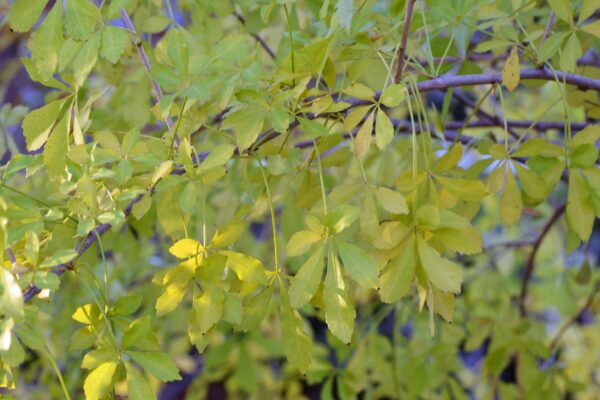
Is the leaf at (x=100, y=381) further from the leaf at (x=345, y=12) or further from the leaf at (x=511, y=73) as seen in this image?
the leaf at (x=511, y=73)

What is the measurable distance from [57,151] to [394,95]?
381 millimetres

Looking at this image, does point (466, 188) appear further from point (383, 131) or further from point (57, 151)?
point (57, 151)

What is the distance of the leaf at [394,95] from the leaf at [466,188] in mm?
113

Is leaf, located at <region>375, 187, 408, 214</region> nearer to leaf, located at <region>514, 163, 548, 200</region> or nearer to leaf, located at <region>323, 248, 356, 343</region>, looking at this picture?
leaf, located at <region>323, 248, 356, 343</region>

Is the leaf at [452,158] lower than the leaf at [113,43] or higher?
lower

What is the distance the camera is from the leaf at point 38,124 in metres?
0.87

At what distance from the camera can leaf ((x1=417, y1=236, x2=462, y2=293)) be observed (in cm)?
75

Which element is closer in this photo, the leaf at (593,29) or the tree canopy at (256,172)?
the tree canopy at (256,172)

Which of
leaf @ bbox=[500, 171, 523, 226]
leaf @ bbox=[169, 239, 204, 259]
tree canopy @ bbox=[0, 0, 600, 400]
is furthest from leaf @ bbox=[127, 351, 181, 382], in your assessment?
leaf @ bbox=[500, 171, 523, 226]

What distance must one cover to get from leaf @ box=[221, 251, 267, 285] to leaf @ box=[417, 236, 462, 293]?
0.54 feet

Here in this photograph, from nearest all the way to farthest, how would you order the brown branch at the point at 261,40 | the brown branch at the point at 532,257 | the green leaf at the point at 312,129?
the green leaf at the point at 312,129
the brown branch at the point at 261,40
the brown branch at the point at 532,257

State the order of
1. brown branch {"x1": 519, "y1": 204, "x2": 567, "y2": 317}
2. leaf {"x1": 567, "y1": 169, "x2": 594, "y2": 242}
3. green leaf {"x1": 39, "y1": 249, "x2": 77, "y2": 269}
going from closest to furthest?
green leaf {"x1": 39, "y1": 249, "x2": 77, "y2": 269} < leaf {"x1": 567, "y1": 169, "x2": 594, "y2": 242} < brown branch {"x1": 519, "y1": 204, "x2": 567, "y2": 317}

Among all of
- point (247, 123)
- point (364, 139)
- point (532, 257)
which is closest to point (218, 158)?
point (247, 123)

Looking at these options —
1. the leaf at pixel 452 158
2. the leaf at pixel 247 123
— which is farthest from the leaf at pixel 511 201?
the leaf at pixel 247 123
